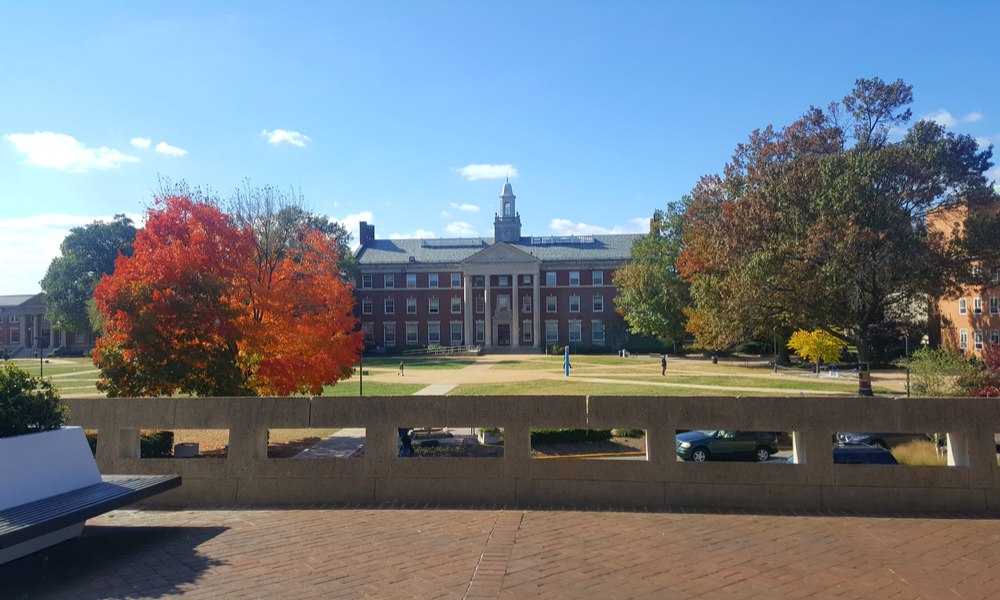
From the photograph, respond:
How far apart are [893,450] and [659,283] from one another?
136ft

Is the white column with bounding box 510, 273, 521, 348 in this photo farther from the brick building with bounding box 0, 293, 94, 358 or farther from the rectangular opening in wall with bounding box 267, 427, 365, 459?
the brick building with bounding box 0, 293, 94, 358

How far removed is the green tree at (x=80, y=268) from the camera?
6862cm

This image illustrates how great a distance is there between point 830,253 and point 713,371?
1770 centimetres

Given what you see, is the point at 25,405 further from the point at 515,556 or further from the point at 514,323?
the point at 514,323

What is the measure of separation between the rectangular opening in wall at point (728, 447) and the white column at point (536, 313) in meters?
55.0

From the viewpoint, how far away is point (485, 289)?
72625mm

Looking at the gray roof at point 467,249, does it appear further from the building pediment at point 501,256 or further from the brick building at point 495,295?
the building pediment at point 501,256

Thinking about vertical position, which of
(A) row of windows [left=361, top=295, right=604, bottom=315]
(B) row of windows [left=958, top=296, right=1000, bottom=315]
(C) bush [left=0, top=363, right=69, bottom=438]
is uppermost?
(A) row of windows [left=361, top=295, right=604, bottom=315]

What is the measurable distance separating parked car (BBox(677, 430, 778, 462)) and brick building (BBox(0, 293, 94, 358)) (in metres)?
84.6

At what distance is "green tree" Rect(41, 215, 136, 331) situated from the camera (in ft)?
225

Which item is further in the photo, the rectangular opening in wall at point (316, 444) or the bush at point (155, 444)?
the rectangular opening in wall at point (316, 444)

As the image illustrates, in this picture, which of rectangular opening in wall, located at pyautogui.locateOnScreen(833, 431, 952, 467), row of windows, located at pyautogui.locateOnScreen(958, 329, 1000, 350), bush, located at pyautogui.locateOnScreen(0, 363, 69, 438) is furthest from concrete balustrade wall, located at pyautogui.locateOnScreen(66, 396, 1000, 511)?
row of windows, located at pyautogui.locateOnScreen(958, 329, 1000, 350)

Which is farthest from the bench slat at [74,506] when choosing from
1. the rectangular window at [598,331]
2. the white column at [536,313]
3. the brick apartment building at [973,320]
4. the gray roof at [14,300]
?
the gray roof at [14,300]

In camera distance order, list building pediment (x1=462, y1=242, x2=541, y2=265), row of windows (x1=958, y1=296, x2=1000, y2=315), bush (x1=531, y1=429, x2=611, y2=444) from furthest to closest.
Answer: building pediment (x1=462, y1=242, x2=541, y2=265) < row of windows (x1=958, y1=296, x2=1000, y2=315) < bush (x1=531, y1=429, x2=611, y2=444)
